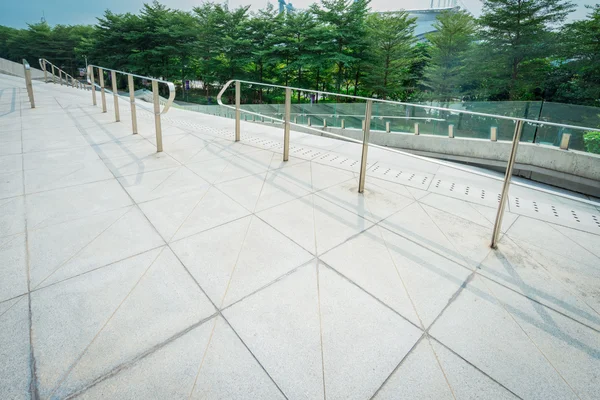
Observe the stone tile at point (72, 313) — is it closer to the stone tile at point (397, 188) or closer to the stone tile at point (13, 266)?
the stone tile at point (13, 266)

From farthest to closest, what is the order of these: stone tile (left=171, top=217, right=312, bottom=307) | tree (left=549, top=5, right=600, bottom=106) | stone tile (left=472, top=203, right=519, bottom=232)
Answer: tree (left=549, top=5, right=600, bottom=106) → stone tile (left=472, top=203, right=519, bottom=232) → stone tile (left=171, top=217, right=312, bottom=307)

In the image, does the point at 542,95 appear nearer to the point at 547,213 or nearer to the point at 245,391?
the point at 547,213

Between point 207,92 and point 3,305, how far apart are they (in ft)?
144

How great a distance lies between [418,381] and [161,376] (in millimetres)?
1135

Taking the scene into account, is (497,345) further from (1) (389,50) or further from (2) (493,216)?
(1) (389,50)

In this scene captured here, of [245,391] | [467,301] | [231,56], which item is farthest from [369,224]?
[231,56]

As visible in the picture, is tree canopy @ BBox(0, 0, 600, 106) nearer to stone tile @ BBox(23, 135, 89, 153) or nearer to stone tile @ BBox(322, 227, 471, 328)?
stone tile @ BBox(322, 227, 471, 328)

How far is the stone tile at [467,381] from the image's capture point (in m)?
1.34

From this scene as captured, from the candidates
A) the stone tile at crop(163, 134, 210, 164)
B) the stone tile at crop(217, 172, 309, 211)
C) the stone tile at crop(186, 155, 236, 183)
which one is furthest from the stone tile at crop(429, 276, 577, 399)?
the stone tile at crop(163, 134, 210, 164)

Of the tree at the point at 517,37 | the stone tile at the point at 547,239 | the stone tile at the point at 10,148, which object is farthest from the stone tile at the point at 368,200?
the tree at the point at 517,37

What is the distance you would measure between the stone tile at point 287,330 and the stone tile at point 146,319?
244 millimetres

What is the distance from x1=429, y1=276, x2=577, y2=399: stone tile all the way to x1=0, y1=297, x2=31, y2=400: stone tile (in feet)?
6.19

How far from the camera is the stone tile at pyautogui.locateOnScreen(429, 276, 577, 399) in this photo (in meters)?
1.39

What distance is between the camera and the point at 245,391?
51.7 inches
